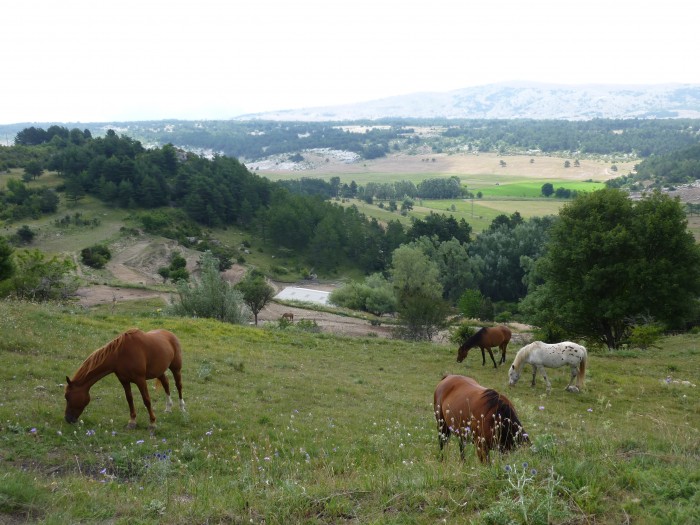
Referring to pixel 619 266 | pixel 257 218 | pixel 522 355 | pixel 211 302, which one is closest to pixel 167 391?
pixel 522 355

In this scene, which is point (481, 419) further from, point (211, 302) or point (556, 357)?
point (211, 302)

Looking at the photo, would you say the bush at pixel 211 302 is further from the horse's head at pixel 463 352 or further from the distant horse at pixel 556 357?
the distant horse at pixel 556 357

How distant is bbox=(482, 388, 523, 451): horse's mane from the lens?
25.2ft

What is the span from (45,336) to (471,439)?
15.2 meters

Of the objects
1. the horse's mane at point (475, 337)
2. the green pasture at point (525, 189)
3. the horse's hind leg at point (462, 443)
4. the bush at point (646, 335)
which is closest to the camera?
the horse's hind leg at point (462, 443)

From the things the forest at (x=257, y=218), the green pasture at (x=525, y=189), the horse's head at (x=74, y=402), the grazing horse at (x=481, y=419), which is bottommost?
the green pasture at (x=525, y=189)

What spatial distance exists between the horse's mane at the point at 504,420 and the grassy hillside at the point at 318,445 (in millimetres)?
581

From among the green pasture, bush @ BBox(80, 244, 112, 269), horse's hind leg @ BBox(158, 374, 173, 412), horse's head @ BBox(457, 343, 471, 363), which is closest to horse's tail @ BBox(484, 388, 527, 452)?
horse's hind leg @ BBox(158, 374, 173, 412)

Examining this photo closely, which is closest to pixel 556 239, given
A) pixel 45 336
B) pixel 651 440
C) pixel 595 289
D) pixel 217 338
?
pixel 595 289

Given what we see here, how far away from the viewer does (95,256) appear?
6600 cm

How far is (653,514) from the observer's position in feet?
17.0

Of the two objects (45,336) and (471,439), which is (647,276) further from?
(45,336)

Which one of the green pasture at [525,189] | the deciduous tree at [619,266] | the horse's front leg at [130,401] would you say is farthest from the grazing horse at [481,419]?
the green pasture at [525,189]

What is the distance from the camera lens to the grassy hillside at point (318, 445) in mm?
5750
